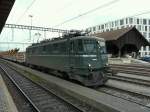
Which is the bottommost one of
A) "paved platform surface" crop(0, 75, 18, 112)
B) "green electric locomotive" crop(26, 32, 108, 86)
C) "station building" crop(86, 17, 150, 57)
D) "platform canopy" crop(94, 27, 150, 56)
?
"paved platform surface" crop(0, 75, 18, 112)

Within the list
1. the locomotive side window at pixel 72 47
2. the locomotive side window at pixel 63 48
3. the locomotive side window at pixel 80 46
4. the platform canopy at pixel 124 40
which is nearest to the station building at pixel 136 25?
the platform canopy at pixel 124 40

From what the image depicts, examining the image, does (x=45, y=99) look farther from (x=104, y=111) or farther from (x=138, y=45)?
(x=138, y=45)

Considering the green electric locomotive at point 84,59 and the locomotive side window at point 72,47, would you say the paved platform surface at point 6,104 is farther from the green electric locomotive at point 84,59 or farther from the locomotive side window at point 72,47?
the locomotive side window at point 72,47

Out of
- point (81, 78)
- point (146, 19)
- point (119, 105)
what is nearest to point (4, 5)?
point (81, 78)

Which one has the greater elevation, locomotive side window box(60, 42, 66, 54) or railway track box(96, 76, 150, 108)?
locomotive side window box(60, 42, 66, 54)

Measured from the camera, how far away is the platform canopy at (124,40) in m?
44.0

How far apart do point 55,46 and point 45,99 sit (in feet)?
24.8

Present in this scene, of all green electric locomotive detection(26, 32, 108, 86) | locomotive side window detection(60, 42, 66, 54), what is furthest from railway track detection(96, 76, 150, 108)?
locomotive side window detection(60, 42, 66, 54)

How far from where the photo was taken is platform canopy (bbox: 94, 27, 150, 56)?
144 ft

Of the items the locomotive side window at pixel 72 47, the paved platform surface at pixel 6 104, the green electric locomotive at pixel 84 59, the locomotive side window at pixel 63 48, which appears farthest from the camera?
the locomotive side window at pixel 63 48

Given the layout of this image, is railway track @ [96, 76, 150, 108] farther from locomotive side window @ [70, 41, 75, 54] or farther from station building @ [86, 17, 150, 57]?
station building @ [86, 17, 150, 57]

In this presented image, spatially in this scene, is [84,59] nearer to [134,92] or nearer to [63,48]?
[63,48]

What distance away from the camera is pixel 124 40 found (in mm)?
45250

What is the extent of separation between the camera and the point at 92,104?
10875 mm
